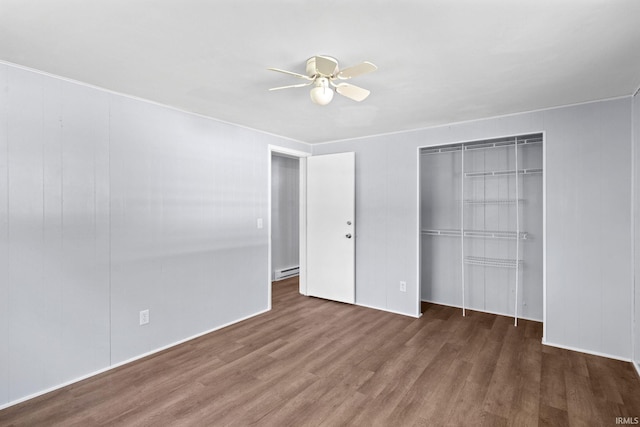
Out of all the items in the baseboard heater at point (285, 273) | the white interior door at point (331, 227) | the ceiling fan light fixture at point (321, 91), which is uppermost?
the ceiling fan light fixture at point (321, 91)

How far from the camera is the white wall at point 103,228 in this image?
225cm

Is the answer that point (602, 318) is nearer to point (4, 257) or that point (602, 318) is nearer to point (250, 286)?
point (250, 286)

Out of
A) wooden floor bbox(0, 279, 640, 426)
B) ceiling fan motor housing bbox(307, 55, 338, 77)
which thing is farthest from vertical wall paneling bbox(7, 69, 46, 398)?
ceiling fan motor housing bbox(307, 55, 338, 77)

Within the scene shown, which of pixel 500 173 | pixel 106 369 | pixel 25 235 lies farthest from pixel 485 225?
pixel 25 235

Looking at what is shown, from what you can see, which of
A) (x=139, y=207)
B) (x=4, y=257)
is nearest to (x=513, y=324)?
(x=139, y=207)

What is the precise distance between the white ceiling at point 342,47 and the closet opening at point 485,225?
3.62 feet

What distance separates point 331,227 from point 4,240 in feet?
11.2

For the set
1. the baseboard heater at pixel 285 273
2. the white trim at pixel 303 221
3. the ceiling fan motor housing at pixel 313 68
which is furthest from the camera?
the baseboard heater at pixel 285 273

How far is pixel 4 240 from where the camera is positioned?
2.18 meters

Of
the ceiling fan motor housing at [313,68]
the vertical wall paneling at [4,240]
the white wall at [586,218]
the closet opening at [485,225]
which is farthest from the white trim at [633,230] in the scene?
the vertical wall paneling at [4,240]

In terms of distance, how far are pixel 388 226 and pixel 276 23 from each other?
304 cm

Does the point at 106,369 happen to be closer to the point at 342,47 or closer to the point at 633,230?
the point at 342,47

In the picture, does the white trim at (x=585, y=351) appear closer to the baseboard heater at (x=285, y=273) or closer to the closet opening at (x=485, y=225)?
the closet opening at (x=485, y=225)

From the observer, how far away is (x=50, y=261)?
2375 millimetres
